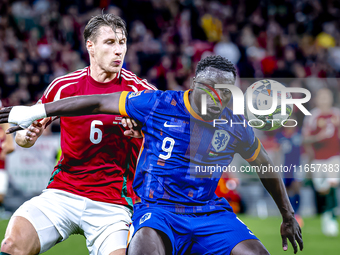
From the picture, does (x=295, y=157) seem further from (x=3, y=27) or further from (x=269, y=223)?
(x=3, y=27)

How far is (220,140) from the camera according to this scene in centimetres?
312

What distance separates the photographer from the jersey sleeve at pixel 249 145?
3.19 m

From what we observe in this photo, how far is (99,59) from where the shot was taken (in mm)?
3639

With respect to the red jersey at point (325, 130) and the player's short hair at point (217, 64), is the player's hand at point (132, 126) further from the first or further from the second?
the red jersey at point (325, 130)

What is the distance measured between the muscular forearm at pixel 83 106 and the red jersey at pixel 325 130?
4971 mm

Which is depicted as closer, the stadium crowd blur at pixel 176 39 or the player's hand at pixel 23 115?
the player's hand at pixel 23 115

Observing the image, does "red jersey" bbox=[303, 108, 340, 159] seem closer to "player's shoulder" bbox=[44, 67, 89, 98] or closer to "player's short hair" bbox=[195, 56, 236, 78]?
"player's short hair" bbox=[195, 56, 236, 78]

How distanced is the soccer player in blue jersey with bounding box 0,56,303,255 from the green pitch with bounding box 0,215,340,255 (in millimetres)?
2745

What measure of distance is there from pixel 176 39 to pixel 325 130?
5.30m

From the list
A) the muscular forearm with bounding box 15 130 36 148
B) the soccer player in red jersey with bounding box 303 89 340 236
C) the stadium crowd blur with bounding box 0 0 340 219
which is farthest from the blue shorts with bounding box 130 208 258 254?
the stadium crowd blur with bounding box 0 0 340 219

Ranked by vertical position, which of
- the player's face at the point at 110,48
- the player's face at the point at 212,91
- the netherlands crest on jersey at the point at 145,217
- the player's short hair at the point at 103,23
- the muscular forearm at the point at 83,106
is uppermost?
the player's short hair at the point at 103,23

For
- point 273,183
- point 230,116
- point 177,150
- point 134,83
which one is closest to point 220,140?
point 230,116

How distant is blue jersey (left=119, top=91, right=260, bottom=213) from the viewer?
2.97m

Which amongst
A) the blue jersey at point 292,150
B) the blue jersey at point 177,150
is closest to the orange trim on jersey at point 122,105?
the blue jersey at point 177,150
